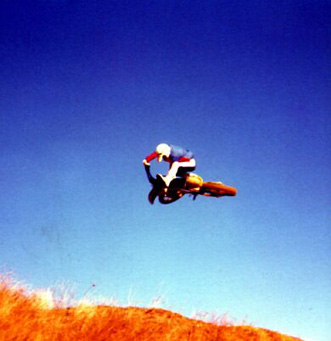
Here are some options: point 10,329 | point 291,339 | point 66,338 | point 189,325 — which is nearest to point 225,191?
point 189,325

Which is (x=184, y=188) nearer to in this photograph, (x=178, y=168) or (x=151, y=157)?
(x=178, y=168)

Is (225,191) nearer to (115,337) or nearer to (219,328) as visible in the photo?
(219,328)

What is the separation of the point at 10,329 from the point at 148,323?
304 cm

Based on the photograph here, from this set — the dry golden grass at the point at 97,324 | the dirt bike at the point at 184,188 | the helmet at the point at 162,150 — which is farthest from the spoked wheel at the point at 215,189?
the dry golden grass at the point at 97,324

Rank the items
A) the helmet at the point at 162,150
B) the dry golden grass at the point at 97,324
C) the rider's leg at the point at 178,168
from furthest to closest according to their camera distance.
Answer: the rider's leg at the point at 178,168 → the helmet at the point at 162,150 → the dry golden grass at the point at 97,324

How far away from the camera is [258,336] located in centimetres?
977

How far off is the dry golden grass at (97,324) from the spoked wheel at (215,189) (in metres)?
3.16

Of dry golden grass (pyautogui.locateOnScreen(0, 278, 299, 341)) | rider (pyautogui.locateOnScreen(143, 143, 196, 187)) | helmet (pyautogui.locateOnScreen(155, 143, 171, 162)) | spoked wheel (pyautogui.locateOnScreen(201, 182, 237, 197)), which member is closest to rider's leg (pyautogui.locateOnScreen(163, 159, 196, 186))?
rider (pyautogui.locateOnScreen(143, 143, 196, 187))

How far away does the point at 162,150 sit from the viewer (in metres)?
8.66

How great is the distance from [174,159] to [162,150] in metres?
0.49

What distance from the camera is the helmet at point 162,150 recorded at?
28.3 ft

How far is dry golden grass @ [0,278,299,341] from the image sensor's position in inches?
314

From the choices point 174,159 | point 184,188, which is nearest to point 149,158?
point 174,159

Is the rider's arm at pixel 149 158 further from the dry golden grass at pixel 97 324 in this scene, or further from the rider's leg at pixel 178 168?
the dry golden grass at pixel 97 324
